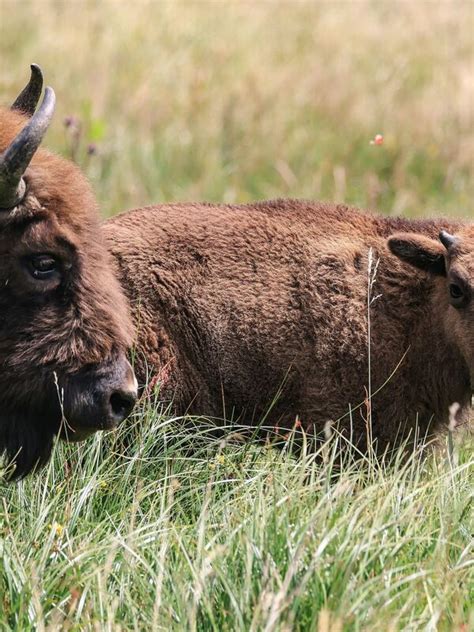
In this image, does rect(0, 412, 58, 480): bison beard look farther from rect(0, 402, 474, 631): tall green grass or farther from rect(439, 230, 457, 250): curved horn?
rect(439, 230, 457, 250): curved horn

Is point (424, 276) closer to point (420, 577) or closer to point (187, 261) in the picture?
point (187, 261)

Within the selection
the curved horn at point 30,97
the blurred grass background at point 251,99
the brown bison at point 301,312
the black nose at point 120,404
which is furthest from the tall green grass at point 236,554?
the blurred grass background at point 251,99

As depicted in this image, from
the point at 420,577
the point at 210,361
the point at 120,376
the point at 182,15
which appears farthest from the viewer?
the point at 182,15

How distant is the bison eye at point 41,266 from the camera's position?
508cm

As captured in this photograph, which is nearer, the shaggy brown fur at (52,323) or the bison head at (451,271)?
the shaggy brown fur at (52,323)

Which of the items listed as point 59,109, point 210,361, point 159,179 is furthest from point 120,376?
point 59,109

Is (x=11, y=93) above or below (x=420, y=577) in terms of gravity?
below

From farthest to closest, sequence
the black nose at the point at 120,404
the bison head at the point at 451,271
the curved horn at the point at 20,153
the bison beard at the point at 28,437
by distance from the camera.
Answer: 1. the bison head at the point at 451,271
2. the bison beard at the point at 28,437
3. the black nose at the point at 120,404
4. the curved horn at the point at 20,153

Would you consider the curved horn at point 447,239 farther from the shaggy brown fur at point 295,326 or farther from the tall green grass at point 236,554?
the tall green grass at point 236,554

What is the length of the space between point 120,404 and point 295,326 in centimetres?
169

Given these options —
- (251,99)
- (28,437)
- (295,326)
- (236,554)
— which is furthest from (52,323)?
(251,99)

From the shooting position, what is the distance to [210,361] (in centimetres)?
645

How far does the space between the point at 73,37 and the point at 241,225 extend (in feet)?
30.0

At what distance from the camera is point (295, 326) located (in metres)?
6.52
